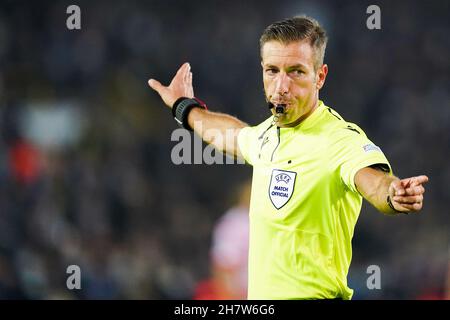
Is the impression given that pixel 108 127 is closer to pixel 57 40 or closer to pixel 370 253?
pixel 57 40

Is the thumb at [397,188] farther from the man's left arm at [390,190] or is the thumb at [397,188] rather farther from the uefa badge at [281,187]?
the uefa badge at [281,187]

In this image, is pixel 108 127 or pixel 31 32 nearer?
pixel 108 127

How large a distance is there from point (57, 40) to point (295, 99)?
8.10 meters

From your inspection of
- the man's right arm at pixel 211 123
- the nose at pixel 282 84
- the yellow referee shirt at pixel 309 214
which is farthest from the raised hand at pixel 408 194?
the man's right arm at pixel 211 123

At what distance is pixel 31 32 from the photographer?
1248cm

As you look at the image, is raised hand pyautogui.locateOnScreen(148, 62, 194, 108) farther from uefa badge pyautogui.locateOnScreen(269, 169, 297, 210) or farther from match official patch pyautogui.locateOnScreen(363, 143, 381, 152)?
match official patch pyautogui.locateOnScreen(363, 143, 381, 152)

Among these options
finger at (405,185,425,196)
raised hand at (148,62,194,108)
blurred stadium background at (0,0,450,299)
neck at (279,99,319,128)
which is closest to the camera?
finger at (405,185,425,196)

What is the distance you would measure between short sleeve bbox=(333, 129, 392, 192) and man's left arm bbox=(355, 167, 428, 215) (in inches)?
1.4

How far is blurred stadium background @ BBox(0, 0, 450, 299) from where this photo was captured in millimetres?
10023

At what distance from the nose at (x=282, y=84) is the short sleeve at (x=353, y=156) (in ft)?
1.19

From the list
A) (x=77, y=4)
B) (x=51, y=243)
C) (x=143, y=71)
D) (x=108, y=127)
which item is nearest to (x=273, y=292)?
(x=51, y=243)

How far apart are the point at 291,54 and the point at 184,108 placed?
54.5 inches

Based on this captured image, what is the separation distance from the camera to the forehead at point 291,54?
4.72m

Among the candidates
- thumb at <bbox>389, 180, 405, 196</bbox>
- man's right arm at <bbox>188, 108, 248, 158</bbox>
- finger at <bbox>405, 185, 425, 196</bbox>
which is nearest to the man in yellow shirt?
thumb at <bbox>389, 180, 405, 196</bbox>
